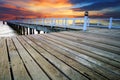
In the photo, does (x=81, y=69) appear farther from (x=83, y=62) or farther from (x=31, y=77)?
(x=31, y=77)

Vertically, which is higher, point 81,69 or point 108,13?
point 108,13

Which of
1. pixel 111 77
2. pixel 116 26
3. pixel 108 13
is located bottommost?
pixel 111 77

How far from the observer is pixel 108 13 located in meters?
20.8

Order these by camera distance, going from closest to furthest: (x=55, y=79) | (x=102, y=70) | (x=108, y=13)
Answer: (x=55, y=79) → (x=102, y=70) → (x=108, y=13)

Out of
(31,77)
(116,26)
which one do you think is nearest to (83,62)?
(31,77)

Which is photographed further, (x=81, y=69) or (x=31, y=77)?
(x=81, y=69)

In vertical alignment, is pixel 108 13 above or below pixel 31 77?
above

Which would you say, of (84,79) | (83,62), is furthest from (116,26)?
(84,79)

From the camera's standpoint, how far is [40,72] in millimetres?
1623

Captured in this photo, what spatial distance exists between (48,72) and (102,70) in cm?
89

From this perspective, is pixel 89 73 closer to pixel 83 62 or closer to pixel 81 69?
pixel 81 69

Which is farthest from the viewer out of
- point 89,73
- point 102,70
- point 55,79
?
point 102,70

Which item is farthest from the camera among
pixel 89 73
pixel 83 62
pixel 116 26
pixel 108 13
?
pixel 108 13

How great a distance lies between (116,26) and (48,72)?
9.89 m
